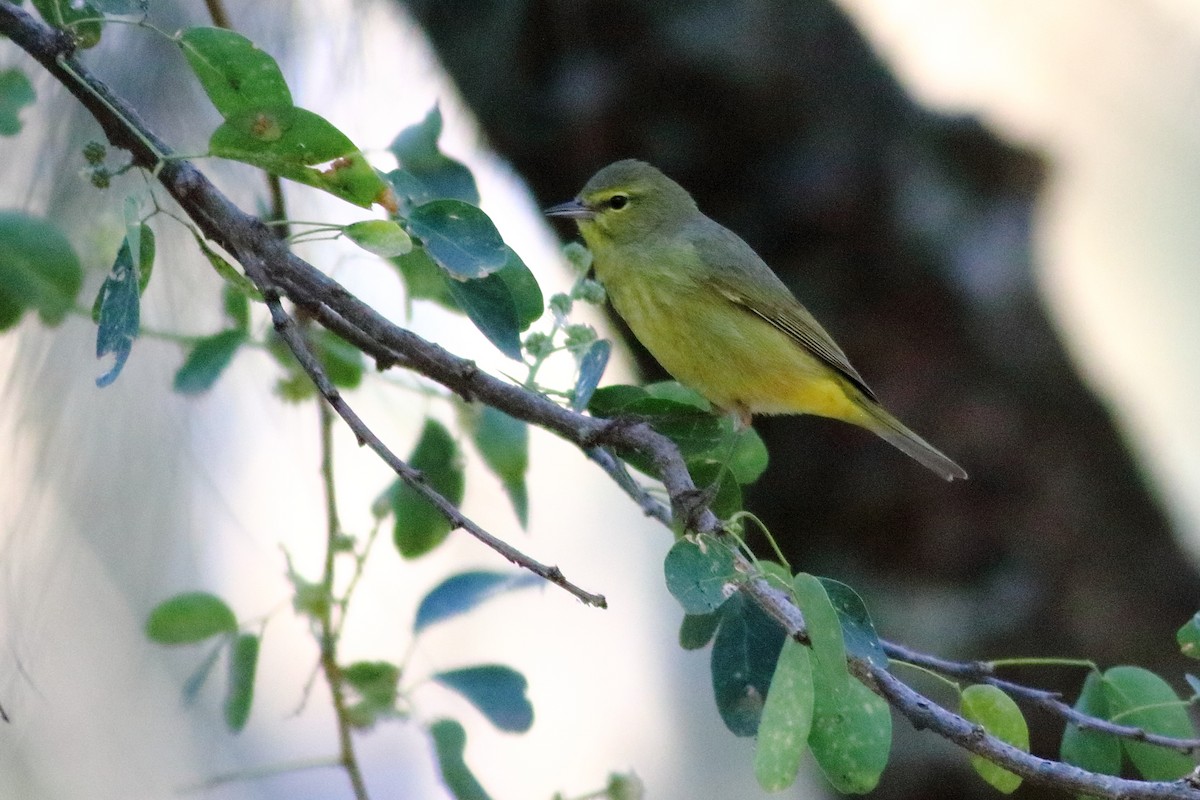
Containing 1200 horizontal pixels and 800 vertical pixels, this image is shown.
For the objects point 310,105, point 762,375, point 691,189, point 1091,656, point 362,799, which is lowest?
point 1091,656

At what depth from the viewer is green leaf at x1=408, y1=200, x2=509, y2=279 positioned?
4.69 feet

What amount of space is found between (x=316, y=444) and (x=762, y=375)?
107 centimetres

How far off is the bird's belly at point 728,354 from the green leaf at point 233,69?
4.93ft

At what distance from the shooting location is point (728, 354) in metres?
2.86

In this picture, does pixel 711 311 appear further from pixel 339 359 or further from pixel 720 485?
pixel 720 485

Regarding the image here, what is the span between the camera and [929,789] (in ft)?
9.82

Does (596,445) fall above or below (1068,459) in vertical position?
above

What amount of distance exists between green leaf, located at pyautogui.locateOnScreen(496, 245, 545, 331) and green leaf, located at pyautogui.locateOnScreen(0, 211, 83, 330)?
0.61 m

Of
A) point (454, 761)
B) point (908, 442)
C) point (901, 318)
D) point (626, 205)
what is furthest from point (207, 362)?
point (901, 318)

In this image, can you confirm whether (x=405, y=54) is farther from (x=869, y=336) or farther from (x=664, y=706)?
(x=664, y=706)

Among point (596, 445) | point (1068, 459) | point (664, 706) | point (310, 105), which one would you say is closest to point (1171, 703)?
point (596, 445)

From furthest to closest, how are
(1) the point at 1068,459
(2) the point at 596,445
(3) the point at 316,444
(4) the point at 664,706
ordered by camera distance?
1. (4) the point at 664,706
2. (1) the point at 1068,459
3. (3) the point at 316,444
4. (2) the point at 596,445

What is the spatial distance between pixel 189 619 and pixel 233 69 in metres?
0.89

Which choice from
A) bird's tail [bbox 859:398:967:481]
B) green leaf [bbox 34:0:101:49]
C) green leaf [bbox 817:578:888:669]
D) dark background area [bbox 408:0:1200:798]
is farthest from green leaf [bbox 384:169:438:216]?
bird's tail [bbox 859:398:967:481]
